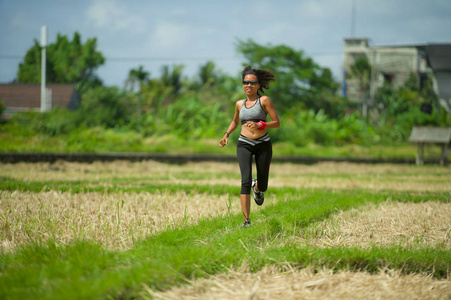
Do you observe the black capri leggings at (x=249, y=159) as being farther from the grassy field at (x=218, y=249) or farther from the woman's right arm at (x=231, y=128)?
the grassy field at (x=218, y=249)

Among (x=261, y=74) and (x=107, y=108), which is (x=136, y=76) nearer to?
(x=107, y=108)

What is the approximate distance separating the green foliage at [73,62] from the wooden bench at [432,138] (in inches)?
1037

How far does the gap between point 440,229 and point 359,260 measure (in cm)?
218

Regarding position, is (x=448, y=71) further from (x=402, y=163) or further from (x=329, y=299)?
(x=329, y=299)

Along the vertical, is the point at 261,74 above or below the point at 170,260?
above

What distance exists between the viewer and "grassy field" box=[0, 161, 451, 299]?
343cm

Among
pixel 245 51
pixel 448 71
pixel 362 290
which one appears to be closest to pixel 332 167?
pixel 362 290

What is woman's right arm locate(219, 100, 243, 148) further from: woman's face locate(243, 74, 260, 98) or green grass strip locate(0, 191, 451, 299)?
green grass strip locate(0, 191, 451, 299)

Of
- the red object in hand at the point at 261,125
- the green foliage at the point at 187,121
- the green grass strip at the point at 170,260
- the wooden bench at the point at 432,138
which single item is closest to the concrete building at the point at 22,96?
the green foliage at the point at 187,121

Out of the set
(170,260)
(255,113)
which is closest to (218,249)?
(170,260)

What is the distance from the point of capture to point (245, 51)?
120 feet

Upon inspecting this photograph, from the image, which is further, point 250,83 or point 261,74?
point 261,74

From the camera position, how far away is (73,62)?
46.2 meters

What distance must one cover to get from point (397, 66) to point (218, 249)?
57663 mm
